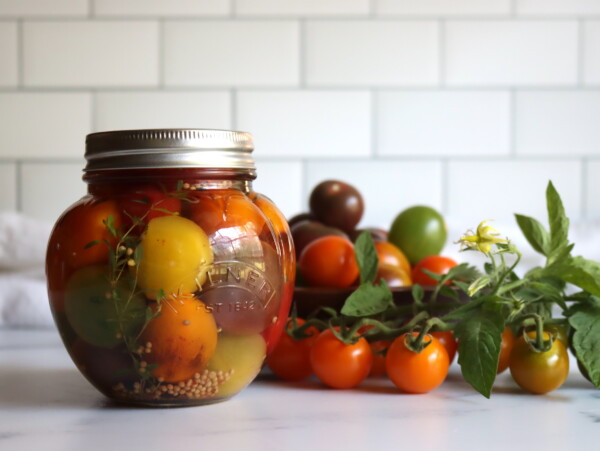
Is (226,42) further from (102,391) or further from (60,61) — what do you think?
(102,391)

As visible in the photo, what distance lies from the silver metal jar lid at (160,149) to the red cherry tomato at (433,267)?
30cm

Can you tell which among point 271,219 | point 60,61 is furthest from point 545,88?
point 271,219

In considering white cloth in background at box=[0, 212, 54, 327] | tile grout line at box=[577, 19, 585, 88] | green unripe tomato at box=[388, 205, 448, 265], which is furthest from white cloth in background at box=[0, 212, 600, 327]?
tile grout line at box=[577, 19, 585, 88]

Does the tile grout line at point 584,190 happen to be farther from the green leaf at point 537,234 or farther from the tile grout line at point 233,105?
the green leaf at point 537,234

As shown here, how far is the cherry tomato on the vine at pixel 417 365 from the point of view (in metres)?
0.62

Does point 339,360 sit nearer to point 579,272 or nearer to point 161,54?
point 579,272

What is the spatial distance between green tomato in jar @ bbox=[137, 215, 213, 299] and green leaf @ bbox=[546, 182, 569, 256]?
299 mm

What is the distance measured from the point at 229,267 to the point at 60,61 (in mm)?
1140

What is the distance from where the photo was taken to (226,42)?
1535 mm

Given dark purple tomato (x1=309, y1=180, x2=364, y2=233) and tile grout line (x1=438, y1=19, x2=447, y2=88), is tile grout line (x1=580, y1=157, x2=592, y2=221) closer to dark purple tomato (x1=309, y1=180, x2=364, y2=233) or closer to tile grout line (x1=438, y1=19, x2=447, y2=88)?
tile grout line (x1=438, y1=19, x2=447, y2=88)

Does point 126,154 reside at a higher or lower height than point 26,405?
higher

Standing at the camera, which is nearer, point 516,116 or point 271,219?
point 271,219

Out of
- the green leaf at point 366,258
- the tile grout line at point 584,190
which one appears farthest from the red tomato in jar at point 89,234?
the tile grout line at point 584,190

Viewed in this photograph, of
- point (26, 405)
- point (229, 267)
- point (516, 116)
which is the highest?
point (516, 116)
